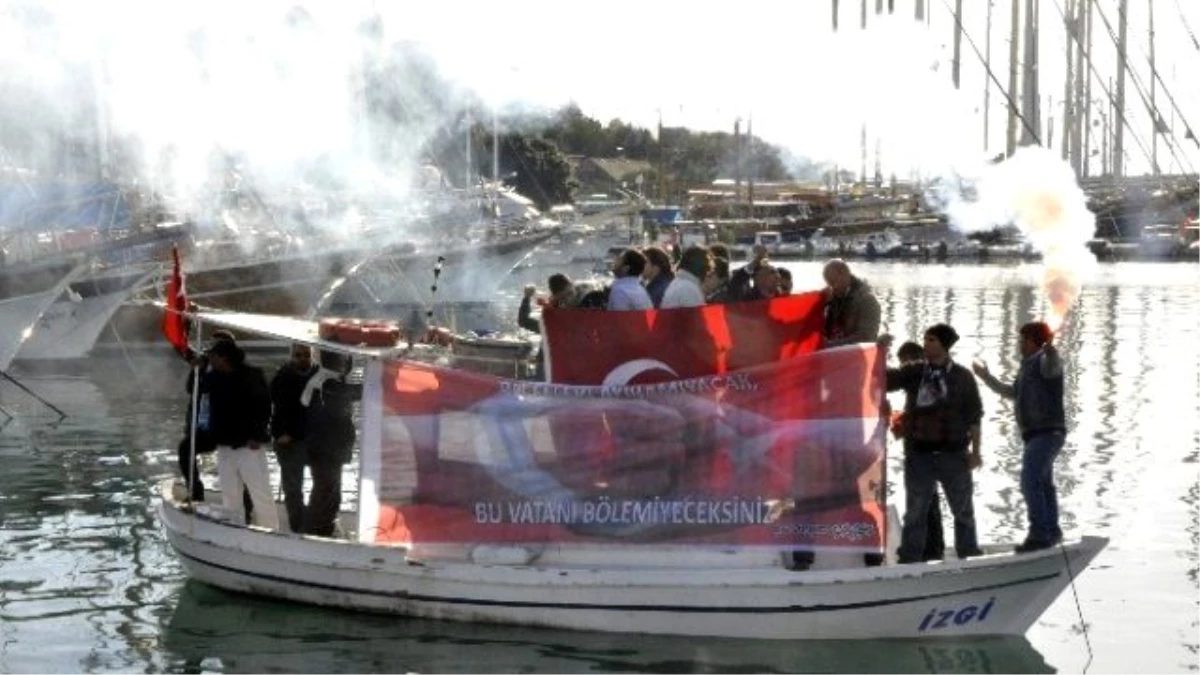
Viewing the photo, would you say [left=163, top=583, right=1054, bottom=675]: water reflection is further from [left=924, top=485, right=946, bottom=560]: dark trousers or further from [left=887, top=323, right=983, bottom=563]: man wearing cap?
[left=887, top=323, right=983, bottom=563]: man wearing cap

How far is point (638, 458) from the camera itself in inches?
→ 599

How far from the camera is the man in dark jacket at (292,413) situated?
16500mm

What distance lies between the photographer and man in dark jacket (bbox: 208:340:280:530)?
16.5m

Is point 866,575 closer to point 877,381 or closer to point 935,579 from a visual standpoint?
point 935,579

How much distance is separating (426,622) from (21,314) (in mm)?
25533

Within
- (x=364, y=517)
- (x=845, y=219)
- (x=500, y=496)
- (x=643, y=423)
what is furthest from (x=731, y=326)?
(x=845, y=219)

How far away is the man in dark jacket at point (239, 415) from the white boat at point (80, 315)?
24.7 m

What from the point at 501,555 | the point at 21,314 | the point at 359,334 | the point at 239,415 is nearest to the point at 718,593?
the point at 501,555

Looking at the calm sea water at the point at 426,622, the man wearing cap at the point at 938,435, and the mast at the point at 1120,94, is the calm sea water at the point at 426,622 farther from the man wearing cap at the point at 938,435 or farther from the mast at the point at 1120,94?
the mast at the point at 1120,94

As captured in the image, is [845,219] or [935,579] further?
[845,219]

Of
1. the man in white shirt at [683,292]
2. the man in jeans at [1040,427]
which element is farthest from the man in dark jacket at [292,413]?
the man in jeans at [1040,427]

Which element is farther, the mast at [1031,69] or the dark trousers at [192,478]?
the mast at [1031,69]

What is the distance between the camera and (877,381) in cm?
1495

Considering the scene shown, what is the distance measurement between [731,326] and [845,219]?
9477 centimetres
